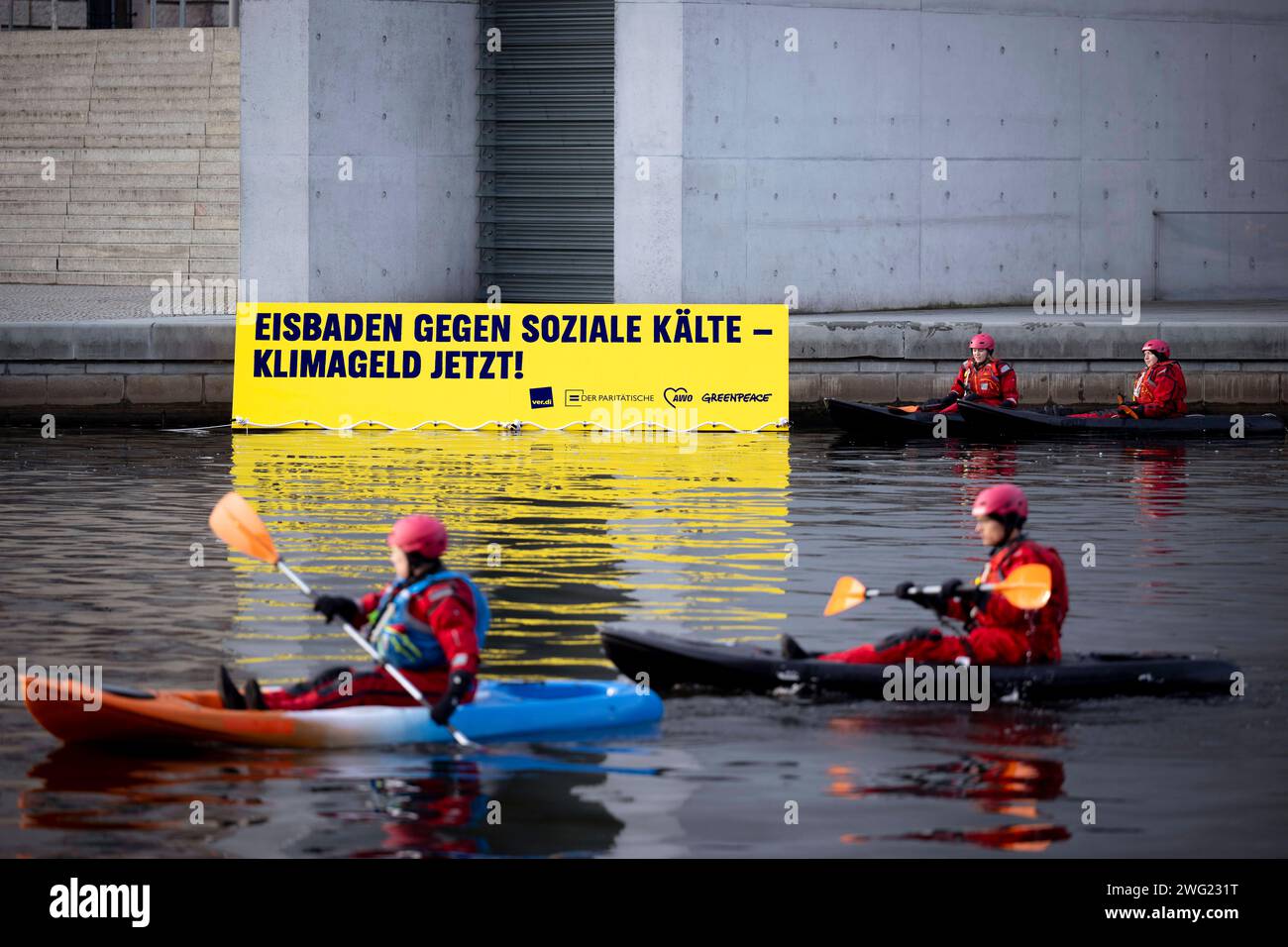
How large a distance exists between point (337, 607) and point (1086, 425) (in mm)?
15708

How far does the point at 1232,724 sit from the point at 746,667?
2416 millimetres

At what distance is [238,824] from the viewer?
8570mm

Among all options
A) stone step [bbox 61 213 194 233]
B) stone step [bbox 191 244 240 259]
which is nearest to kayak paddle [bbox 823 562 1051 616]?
stone step [bbox 191 244 240 259]

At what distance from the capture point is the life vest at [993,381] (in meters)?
24.4

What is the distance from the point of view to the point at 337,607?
9.98 meters

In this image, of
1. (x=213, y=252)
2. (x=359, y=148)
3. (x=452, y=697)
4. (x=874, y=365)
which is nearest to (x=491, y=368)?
(x=874, y=365)

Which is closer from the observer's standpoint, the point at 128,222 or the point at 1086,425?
the point at 1086,425

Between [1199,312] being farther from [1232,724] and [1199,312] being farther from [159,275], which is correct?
[1232,724]

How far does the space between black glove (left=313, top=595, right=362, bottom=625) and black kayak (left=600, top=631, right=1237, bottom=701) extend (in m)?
1.62

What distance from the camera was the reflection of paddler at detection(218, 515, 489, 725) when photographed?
32.6ft

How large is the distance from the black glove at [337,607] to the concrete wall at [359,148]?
20.4 metres

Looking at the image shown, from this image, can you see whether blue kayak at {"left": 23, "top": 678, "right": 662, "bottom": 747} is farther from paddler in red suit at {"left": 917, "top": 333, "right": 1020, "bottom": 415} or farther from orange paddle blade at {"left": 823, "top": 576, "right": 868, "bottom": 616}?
paddler in red suit at {"left": 917, "top": 333, "right": 1020, "bottom": 415}

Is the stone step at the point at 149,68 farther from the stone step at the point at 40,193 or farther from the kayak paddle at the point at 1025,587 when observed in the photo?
the kayak paddle at the point at 1025,587

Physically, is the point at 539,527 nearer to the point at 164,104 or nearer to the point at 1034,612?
the point at 1034,612
